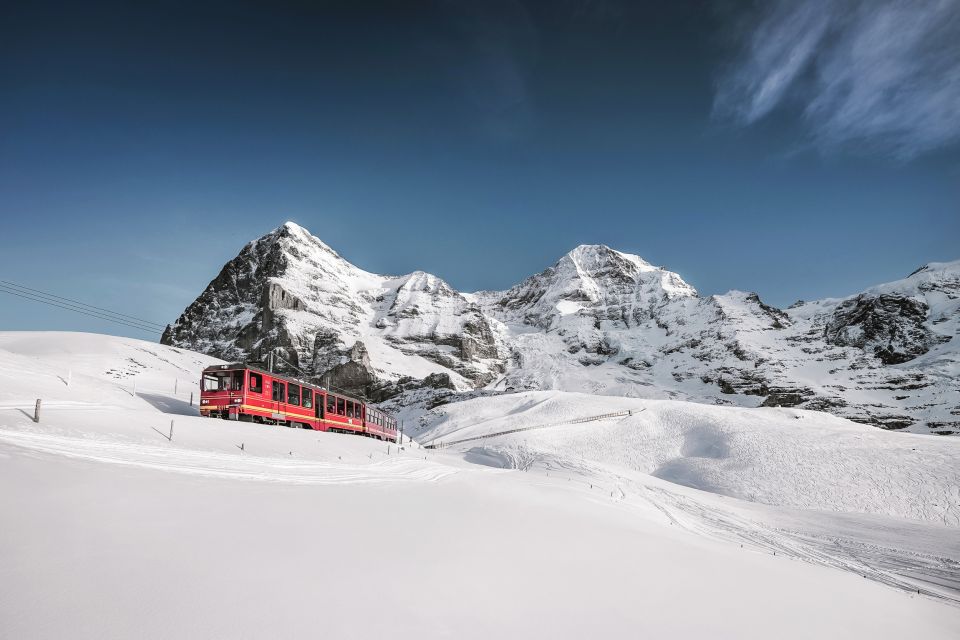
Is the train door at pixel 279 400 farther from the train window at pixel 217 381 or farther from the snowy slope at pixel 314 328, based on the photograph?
the snowy slope at pixel 314 328

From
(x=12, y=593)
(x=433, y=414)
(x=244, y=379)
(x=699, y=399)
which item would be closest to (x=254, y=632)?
(x=12, y=593)

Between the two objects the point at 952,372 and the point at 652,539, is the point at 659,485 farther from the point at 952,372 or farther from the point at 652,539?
the point at 952,372

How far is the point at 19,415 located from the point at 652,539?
1485cm

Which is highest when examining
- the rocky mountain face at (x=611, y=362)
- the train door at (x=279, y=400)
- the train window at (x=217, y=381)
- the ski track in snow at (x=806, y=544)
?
Result: the rocky mountain face at (x=611, y=362)

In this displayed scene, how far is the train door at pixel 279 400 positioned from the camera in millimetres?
24422

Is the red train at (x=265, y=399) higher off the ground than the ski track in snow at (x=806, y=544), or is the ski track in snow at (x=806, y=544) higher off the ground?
the red train at (x=265, y=399)

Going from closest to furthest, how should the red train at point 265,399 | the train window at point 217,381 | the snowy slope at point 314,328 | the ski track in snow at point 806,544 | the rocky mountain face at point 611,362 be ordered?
the ski track in snow at point 806,544
the red train at point 265,399
the train window at point 217,381
the rocky mountain face at point 611,362
the snowy slope at point 314,328

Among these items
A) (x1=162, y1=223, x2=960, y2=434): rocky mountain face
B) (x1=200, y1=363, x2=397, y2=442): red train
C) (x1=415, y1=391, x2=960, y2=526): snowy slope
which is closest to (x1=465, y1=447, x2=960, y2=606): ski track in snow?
(x1=415, y1=391, x2=960, y2=526): snowy slope

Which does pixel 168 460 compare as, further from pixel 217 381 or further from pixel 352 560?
pixel 217 381

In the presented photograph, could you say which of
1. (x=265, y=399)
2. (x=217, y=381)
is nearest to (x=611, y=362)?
(x=265, y=399)

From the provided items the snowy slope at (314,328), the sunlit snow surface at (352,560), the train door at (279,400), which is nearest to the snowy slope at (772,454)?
the sunlit snow surface at (352,560)

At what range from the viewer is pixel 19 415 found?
10930mm

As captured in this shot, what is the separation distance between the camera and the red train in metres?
22.5

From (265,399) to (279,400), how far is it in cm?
111
